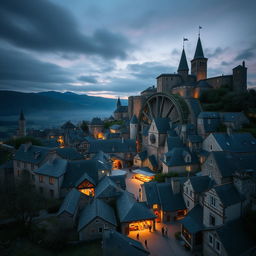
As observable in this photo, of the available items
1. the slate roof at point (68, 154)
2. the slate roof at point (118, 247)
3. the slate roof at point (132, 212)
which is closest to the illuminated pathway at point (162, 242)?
the slate roof at point (132, 212)

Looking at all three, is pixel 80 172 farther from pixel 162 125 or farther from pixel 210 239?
pixel 162 125

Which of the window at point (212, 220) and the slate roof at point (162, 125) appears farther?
the slate roof at point (162, 125)

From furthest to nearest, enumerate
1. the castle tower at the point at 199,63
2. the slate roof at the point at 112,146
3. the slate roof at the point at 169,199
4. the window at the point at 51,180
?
the castle tower at the point at 199,63, the slate roof at the point at 112,146, the window at the point at 51,180, the slate roof at the point at 169,199

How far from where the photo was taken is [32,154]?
33.0m

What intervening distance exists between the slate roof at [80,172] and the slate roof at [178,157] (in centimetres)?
1295

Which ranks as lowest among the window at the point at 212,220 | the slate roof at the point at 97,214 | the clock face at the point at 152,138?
the slate roof at the point at 97,214

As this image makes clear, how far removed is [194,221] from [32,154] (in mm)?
30064

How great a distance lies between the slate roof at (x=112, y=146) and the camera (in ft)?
152

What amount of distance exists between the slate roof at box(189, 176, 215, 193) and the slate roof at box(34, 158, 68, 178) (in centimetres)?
2002

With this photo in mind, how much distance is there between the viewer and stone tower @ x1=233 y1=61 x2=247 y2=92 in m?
50.2

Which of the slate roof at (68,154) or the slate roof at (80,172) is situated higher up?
the slate roof at (68,154)

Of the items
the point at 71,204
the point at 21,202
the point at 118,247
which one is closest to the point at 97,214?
the point at 71,204

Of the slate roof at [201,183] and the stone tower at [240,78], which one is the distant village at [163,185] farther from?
the stone tower at [240,78]

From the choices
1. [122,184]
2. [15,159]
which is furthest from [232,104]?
[15,159]
